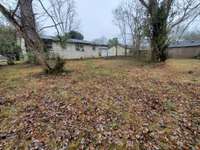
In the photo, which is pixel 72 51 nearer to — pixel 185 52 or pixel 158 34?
pixel 158 34

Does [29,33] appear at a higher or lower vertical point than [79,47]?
lower

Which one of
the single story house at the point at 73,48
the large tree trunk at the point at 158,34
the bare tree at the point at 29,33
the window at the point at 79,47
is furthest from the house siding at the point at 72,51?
the bare tree at the point at 29,33

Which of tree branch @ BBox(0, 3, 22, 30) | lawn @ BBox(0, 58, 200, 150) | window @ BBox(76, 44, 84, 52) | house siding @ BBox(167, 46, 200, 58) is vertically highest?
tree branch @ BBox(0, 3, 22, 30)

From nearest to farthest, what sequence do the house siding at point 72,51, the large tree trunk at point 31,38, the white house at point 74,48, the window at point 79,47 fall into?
the large tree trunk at point 31,38 < the white house at point 74,48 < the house siding at point 72,51 < the window at point 79,47

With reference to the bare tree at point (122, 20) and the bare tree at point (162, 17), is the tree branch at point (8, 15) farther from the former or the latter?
the bare tree at point (122, 20)

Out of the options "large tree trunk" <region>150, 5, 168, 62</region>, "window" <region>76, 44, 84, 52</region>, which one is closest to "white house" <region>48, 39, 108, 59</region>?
"window" <region>76, 44, 84, 52</region>

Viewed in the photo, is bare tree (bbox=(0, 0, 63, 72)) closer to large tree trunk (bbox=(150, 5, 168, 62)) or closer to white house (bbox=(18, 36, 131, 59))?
large tree trunk (bbox=(150, 5, 168, 62))

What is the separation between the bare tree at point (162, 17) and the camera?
12086 mm

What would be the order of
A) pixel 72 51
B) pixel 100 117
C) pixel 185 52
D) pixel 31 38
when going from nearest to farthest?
1. pixel 100 117
2. pixel 31 38
3. pixel 72 51
4. pixel 185 52

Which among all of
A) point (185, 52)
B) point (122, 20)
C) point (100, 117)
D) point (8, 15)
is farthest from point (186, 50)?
point (100, 117)

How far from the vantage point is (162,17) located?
39.8 feet

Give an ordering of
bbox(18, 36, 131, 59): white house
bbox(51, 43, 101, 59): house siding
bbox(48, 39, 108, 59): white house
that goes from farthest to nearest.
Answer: bbox(51, 43, 101, 59): house siding → bbox(48, 39, 108, 59): white house → bbox(18, 36, 131, 59): white house

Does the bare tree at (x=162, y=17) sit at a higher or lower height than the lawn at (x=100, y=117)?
higher

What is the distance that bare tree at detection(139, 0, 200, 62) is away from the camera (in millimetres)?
12086
